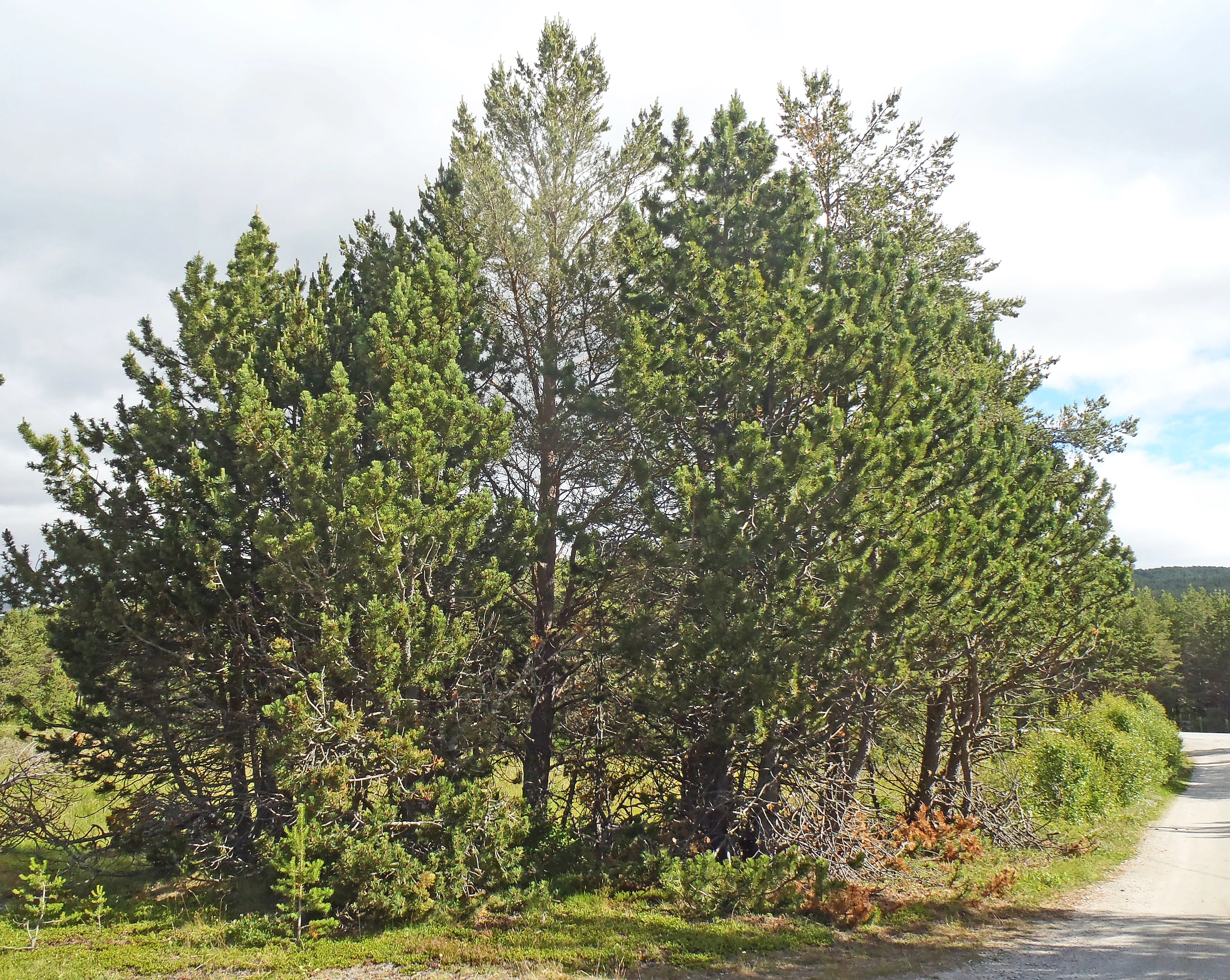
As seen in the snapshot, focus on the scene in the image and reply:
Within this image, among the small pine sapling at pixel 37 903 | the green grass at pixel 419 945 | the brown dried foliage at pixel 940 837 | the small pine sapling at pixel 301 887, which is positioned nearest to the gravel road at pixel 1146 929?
the brown dried foliage at pixel 940 837

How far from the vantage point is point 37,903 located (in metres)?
9.71

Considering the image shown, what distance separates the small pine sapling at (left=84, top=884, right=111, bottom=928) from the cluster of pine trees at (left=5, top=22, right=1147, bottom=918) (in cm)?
79

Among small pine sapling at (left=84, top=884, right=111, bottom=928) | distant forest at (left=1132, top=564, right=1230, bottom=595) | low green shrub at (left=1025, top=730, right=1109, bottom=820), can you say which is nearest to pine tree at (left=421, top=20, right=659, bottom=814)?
small pine sapling at (left=84, top=884, right=111, bottom=928)

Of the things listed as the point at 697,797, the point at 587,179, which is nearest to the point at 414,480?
the point at 697,797

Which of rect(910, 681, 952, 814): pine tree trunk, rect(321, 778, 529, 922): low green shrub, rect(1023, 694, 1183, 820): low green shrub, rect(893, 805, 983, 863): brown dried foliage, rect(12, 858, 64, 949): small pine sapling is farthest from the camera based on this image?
rect(1023, 694, 1183, 820): low green shrub

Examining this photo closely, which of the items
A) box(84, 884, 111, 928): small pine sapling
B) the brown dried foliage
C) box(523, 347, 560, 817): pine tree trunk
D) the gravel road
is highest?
box(523, 347, 560, 817): pine tree trunk

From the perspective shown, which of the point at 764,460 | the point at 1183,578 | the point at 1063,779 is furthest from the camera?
the point at 1183,578

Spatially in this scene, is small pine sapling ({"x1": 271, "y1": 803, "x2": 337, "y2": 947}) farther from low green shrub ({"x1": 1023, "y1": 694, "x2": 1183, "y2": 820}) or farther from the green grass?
low green shrub ({"x1": 1023, "y1": 694, "x2": 1183, "y2": 820})

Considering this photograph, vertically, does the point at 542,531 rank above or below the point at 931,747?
above

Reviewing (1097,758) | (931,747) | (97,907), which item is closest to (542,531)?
(97,907)

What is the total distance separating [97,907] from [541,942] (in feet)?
19.1

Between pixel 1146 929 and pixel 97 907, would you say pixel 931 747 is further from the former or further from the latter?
pixel 97 907

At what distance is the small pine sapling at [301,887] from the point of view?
306 inches

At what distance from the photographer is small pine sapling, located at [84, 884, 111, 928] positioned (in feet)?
29.0
